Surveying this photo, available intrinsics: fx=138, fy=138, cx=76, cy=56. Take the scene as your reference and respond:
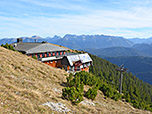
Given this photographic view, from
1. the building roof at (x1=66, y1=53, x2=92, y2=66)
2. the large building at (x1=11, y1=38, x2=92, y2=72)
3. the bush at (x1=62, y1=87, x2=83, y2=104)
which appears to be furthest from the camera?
the building roof at (x1=66, y1=53, x2=92, y2=66)

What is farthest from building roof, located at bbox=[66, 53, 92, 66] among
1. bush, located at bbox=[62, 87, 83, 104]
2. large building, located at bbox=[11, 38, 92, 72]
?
bush, located at bbox=[62, 87, 83, 104]

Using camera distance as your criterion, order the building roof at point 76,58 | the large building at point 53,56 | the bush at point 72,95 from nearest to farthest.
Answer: the bush at point 72,95 < the large building at point 53,56 < the building roof at point 76,58

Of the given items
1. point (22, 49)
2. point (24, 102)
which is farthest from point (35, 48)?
point (24, 102)

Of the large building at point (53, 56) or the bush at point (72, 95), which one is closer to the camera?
the bush at point (72, 95)

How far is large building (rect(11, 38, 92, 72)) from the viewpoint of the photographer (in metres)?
44.2

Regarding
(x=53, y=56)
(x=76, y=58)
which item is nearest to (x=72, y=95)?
(x=53, y=56)

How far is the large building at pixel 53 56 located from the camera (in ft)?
145

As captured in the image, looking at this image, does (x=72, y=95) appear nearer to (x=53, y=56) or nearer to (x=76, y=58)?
(x=53, y=56)

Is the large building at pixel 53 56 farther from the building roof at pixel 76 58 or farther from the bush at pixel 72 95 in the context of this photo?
the bush at pixel 72 95

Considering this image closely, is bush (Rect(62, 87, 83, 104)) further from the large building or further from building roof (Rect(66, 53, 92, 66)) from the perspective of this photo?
building roof (Rect(66, 53, 92, 66))

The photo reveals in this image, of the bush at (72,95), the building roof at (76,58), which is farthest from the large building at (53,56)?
the bush at (72,95)

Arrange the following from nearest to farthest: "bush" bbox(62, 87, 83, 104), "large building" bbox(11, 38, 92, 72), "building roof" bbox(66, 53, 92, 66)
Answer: "bush" bbox(62, 87, 83, 104), "large building" bbox(11, 38, 92, 72), "building roof" bbox(66, 53, 92, 66)

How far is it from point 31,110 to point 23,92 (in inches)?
120

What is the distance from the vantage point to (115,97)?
2789 cm
